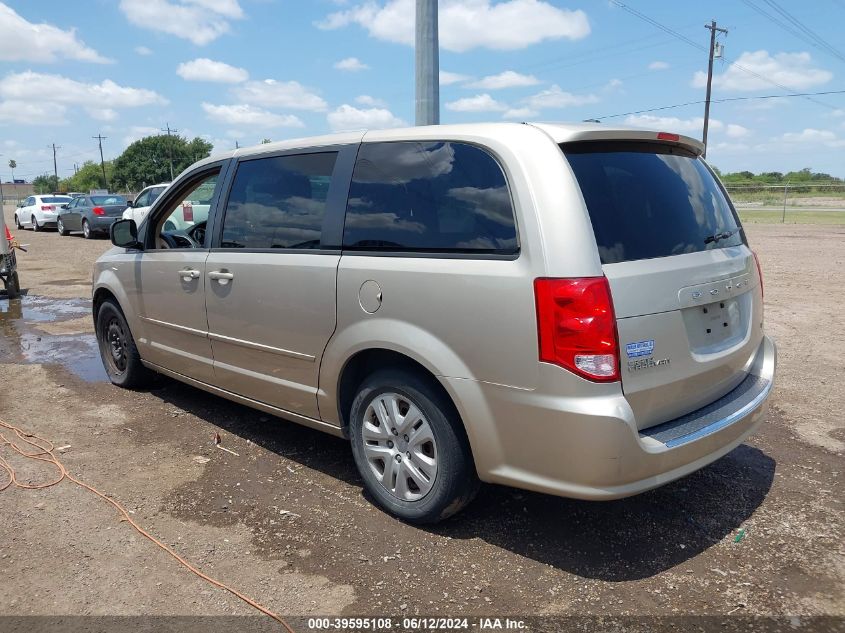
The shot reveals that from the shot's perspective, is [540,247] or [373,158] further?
[373,158]

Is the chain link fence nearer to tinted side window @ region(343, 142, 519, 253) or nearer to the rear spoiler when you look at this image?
the rear spoiler

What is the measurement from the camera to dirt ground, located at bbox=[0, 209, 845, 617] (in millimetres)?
2828

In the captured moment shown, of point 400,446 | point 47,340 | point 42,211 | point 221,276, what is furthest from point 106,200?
point 400,446

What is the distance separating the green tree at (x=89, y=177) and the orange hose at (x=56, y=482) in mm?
123227

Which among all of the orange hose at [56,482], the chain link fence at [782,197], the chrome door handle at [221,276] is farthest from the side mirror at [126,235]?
the chain link fence at [782,197]

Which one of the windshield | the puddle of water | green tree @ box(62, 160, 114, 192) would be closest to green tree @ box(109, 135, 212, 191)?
green tree @ box(62, 160, 114, 192)

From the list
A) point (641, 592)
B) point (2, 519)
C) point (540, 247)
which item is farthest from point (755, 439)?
point (2, 519)

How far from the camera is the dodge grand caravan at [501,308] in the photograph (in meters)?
2.74

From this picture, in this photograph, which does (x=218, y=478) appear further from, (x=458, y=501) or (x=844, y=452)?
(x=844, y=452)

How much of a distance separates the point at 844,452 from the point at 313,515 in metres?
3.30

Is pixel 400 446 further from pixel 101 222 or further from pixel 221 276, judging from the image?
pixel 101 222

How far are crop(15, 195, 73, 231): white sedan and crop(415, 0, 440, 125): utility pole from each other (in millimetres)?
25360

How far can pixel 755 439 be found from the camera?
178 inches

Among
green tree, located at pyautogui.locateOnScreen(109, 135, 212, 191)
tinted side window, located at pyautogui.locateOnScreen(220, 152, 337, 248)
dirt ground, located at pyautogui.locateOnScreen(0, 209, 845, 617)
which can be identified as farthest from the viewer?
green tree, located at pyautogui.locateOnScreen(109, 135, 212, 191)
